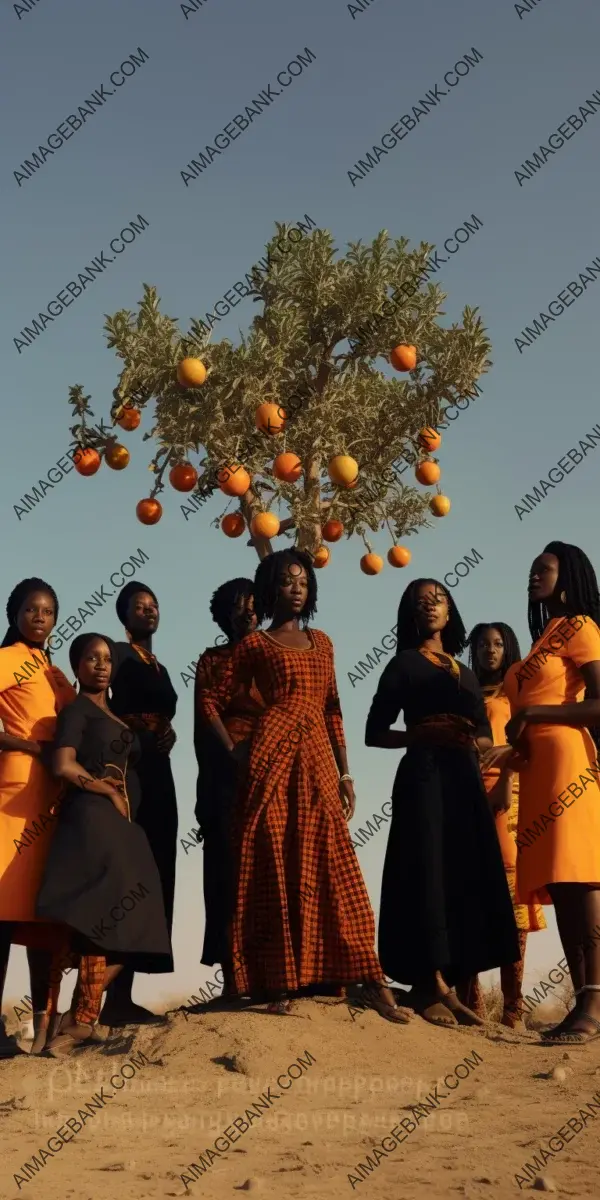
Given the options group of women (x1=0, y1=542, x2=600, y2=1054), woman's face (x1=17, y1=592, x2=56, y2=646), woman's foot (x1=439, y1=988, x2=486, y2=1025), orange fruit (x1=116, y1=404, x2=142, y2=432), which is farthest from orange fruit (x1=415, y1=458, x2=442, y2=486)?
woman's foot (x1=439, y1=988, x2=486, y2=1025)

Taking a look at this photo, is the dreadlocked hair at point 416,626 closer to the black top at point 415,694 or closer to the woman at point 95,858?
the black top at point 415,694

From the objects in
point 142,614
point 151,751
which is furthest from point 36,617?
point 151,751

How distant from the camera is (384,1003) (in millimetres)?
6961

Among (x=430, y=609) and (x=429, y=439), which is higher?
(x=429, y=439)

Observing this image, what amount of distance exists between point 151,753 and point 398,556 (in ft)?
12.8

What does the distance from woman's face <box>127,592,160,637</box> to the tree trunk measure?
217cm

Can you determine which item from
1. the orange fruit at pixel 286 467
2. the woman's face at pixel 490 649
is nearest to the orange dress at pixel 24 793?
the woman's face at pixel 490 649

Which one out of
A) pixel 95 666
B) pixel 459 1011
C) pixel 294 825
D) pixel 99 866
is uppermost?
pixel 95 666

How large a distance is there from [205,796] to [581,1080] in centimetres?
310

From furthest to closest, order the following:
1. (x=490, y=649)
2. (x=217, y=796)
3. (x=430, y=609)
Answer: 1. (x=490, y=649)
2. (x=217, y=796)
3. (x=430, y=609)

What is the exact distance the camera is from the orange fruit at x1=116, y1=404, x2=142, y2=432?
10867 mm

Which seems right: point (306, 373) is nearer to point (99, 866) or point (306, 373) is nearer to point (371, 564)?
point (371, 564)

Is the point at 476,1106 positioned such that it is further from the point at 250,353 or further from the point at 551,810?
the point at 250,353

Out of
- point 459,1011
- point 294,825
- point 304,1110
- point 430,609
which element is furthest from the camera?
point 430,609
